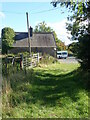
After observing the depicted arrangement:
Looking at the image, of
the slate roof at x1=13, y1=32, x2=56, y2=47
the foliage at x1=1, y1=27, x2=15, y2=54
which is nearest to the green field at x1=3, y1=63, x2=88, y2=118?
the foliage at x1=1, y1=27, x2=15, y2=54

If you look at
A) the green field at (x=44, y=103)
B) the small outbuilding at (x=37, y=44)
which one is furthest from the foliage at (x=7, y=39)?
the green field at (x=44, y=103)

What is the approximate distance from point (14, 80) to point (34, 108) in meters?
2.26

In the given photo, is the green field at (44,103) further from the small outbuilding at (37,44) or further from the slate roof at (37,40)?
the slate roof at (37,40)

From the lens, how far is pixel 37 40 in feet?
140

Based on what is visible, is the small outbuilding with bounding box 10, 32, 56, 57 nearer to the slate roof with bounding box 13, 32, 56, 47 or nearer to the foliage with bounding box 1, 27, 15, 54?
the slate roof with bounding box 13, 32, 56, 47

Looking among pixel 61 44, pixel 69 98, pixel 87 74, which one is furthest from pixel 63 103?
pixel 61 44

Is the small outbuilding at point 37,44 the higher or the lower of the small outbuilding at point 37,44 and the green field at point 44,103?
the higher

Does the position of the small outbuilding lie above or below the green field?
above

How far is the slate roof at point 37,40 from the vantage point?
1624 inches

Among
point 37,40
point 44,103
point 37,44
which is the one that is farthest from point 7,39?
point 44,103

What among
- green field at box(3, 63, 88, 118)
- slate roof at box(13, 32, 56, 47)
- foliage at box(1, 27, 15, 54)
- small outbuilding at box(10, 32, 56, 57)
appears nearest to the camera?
green field at box(3, 63, 88, 118)

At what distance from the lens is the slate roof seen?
4124cm

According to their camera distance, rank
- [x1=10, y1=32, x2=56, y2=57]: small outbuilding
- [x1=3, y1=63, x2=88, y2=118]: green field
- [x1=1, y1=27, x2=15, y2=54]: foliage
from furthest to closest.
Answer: [x1=10, y1=32, x2=56, y2=57]: small outbuilding
[x1=1, y1=27, x2=15, y2=54]: foliage
[x1=3, y1=63, x2=88, y2=118]: green field

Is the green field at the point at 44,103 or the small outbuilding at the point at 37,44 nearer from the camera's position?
the green field at the point at 44,103
